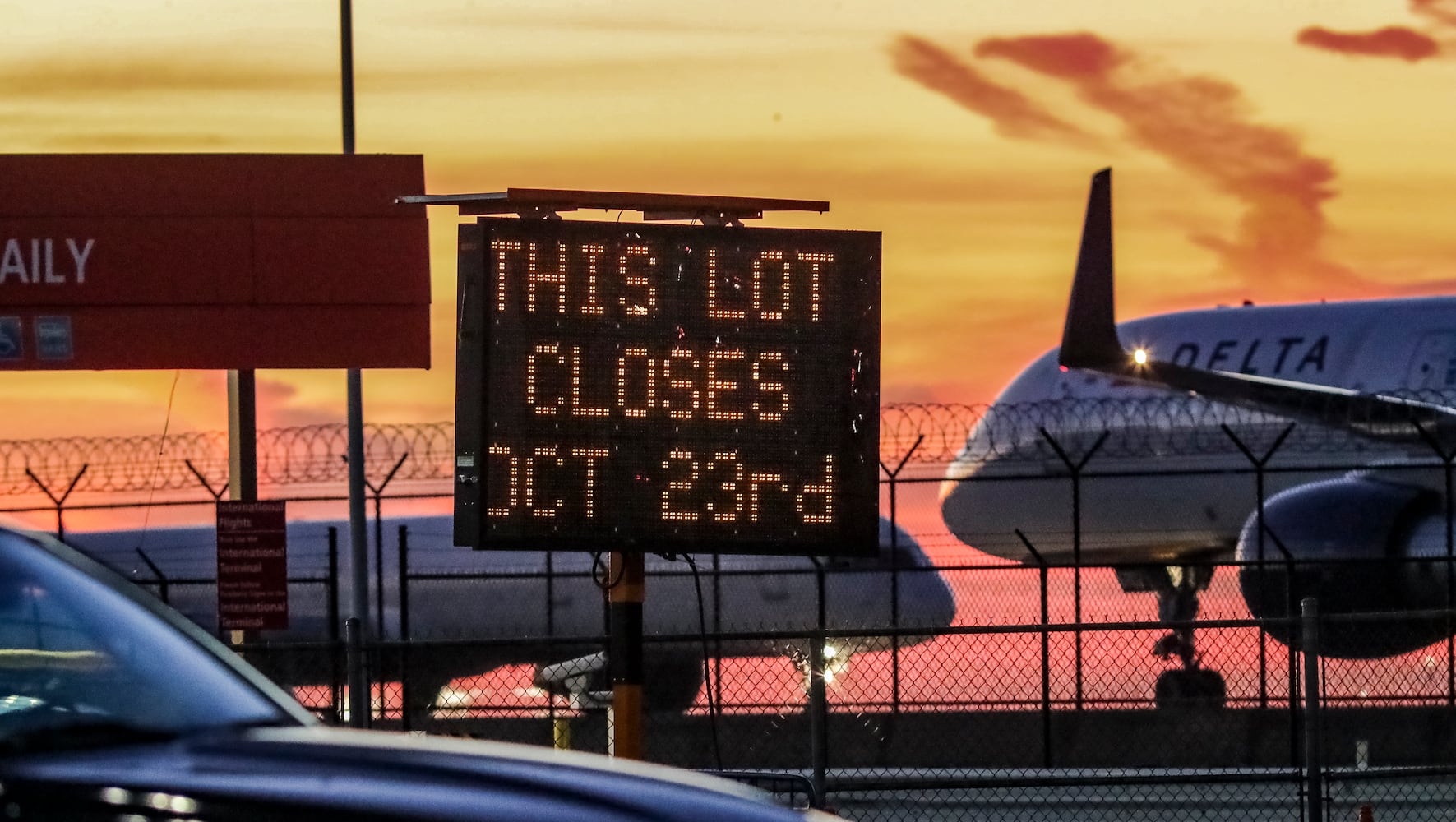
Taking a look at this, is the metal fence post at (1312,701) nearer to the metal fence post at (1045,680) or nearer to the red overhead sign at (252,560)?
the metal fence post at (1045,680)

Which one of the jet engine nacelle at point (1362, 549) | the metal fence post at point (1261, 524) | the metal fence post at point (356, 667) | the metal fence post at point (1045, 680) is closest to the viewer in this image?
the metal fence post at point (356, 667)

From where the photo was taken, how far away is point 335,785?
3.71 meters

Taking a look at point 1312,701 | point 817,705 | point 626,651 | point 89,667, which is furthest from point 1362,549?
point 89,667

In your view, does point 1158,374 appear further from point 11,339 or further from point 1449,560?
point 11,339

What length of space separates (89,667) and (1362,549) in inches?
744

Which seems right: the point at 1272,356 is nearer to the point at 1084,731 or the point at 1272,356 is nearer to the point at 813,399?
the point at 1084,731

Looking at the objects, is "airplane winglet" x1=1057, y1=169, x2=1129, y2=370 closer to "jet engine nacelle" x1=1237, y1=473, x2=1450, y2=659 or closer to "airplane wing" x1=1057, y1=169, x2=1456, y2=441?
"airplane wing" x1=1057, y1=169, x2=1456, y2=441

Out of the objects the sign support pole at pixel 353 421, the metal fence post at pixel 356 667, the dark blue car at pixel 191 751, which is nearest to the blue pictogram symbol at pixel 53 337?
the sign support pole at pixel 353 421

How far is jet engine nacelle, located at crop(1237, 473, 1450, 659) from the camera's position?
21203mm

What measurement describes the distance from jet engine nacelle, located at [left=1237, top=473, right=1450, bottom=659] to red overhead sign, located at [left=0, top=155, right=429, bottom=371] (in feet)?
30.2

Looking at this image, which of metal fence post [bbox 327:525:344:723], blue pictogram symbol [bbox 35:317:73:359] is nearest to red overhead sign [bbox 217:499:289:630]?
metal fence post [bbox 327:525:344:723]

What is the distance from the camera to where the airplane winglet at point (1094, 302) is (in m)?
23.7

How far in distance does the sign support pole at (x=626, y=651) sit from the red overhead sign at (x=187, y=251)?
349 inches

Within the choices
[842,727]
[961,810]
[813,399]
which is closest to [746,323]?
[813,399]
